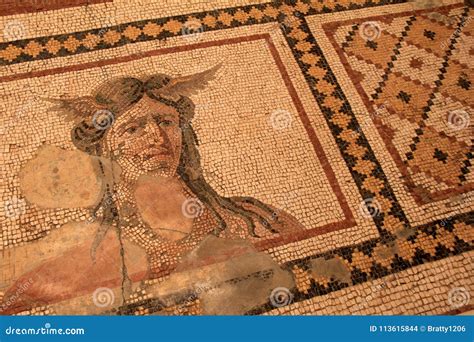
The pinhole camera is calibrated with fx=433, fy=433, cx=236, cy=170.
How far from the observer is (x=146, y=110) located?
623 cm

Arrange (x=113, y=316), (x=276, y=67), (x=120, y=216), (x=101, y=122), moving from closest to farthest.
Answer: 1. (x=113, y=316)
2. (x=120, y=216)
3. (x=101, y=122)
4. (x=276, y=67)

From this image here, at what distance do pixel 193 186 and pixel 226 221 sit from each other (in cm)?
66

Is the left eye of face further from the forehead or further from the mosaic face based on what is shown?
the forehead

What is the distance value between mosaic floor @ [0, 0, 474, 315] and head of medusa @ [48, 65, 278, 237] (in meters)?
0.02

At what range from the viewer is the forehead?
6.15 meters

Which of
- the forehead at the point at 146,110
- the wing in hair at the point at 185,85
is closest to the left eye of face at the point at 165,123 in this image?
the forehead at the point at 146,110

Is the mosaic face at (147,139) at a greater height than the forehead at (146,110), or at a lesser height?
lesser

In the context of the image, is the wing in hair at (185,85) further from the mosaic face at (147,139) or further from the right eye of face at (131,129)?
Result: the right eye of face at (131,129)

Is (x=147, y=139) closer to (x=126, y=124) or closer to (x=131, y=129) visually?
(x=131, y=129)

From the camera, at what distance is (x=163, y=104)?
630 cm

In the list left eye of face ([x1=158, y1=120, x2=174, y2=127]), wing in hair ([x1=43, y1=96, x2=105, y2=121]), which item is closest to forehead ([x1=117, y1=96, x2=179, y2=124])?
left eye of face ([x1=158, y1=120, x2=174, y2=127])

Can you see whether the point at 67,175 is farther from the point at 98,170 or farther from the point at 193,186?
the point at 193,186

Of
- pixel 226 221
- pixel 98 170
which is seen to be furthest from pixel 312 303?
pixel 98 170

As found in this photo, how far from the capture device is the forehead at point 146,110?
6152 mm
